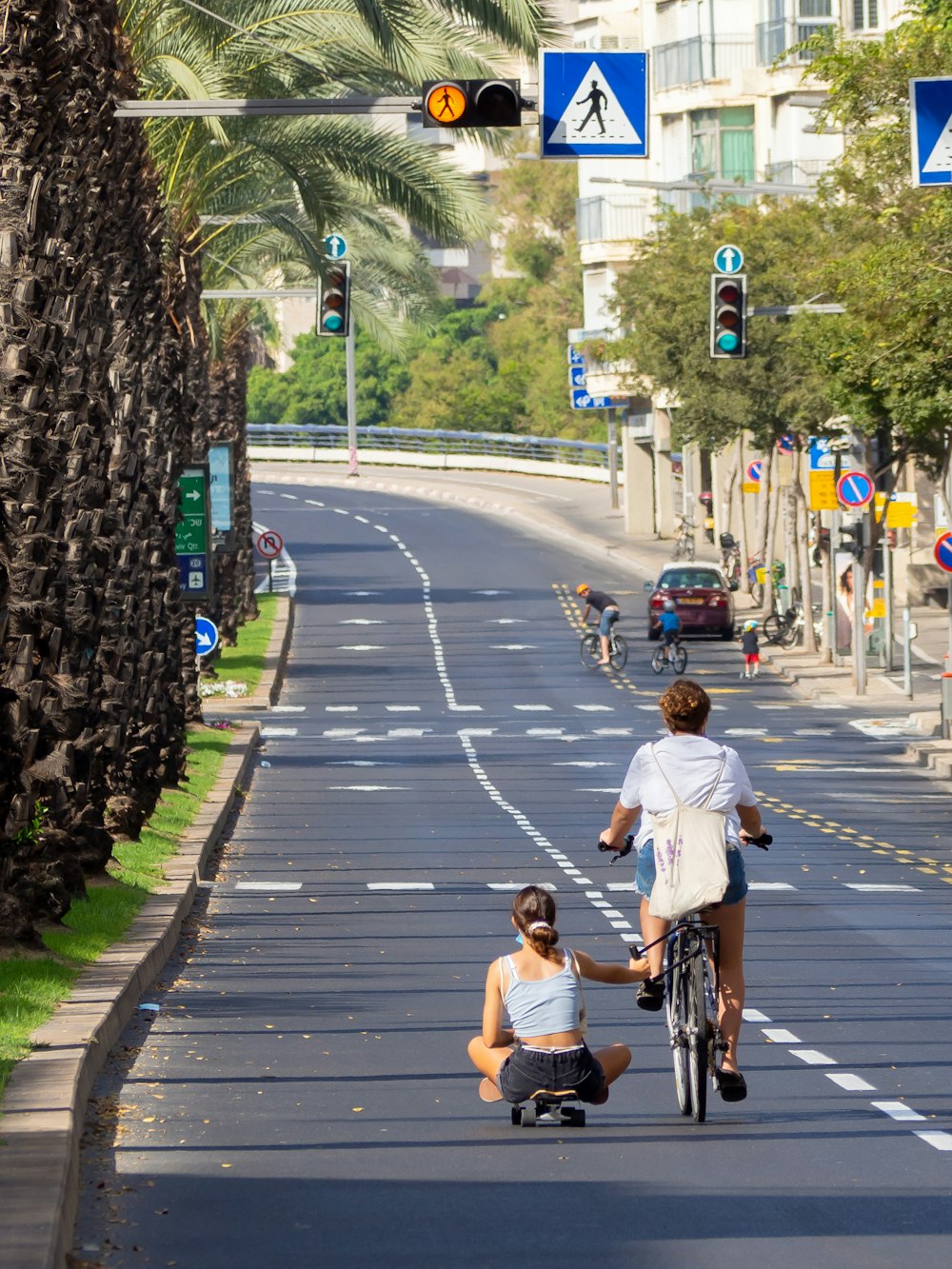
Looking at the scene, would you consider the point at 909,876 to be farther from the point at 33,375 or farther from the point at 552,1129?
the point at 552,1129

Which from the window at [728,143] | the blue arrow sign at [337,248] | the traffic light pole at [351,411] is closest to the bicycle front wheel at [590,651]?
the blue arrow sign at [337,248]

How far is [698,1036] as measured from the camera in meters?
9.61

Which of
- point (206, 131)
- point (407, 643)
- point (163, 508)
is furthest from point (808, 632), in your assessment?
point (163, 508)

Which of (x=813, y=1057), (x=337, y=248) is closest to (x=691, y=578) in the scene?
(x=337, y=248)

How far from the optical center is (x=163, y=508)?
1083 inches

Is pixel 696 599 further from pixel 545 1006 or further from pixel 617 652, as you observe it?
pixel 545 1006

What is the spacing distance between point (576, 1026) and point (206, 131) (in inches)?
962

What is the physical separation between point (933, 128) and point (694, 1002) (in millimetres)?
13156

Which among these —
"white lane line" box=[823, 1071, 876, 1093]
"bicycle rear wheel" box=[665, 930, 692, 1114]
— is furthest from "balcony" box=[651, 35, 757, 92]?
"bicycle rear wheel" box=[665, 930, 692, 1114]

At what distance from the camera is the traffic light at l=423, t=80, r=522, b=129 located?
679 inches

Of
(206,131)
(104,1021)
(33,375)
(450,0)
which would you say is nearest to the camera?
(104,1021)

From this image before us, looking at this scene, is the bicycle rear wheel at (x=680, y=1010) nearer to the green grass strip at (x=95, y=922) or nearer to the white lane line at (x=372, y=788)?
the green grass strip at (x=95, y=922)

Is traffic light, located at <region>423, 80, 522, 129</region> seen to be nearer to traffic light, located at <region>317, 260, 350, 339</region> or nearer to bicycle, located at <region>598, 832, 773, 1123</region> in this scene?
bicycle, located at <region>598, 832, 773, 1123</region>

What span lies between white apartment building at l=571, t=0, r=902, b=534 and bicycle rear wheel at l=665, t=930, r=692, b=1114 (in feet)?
185
